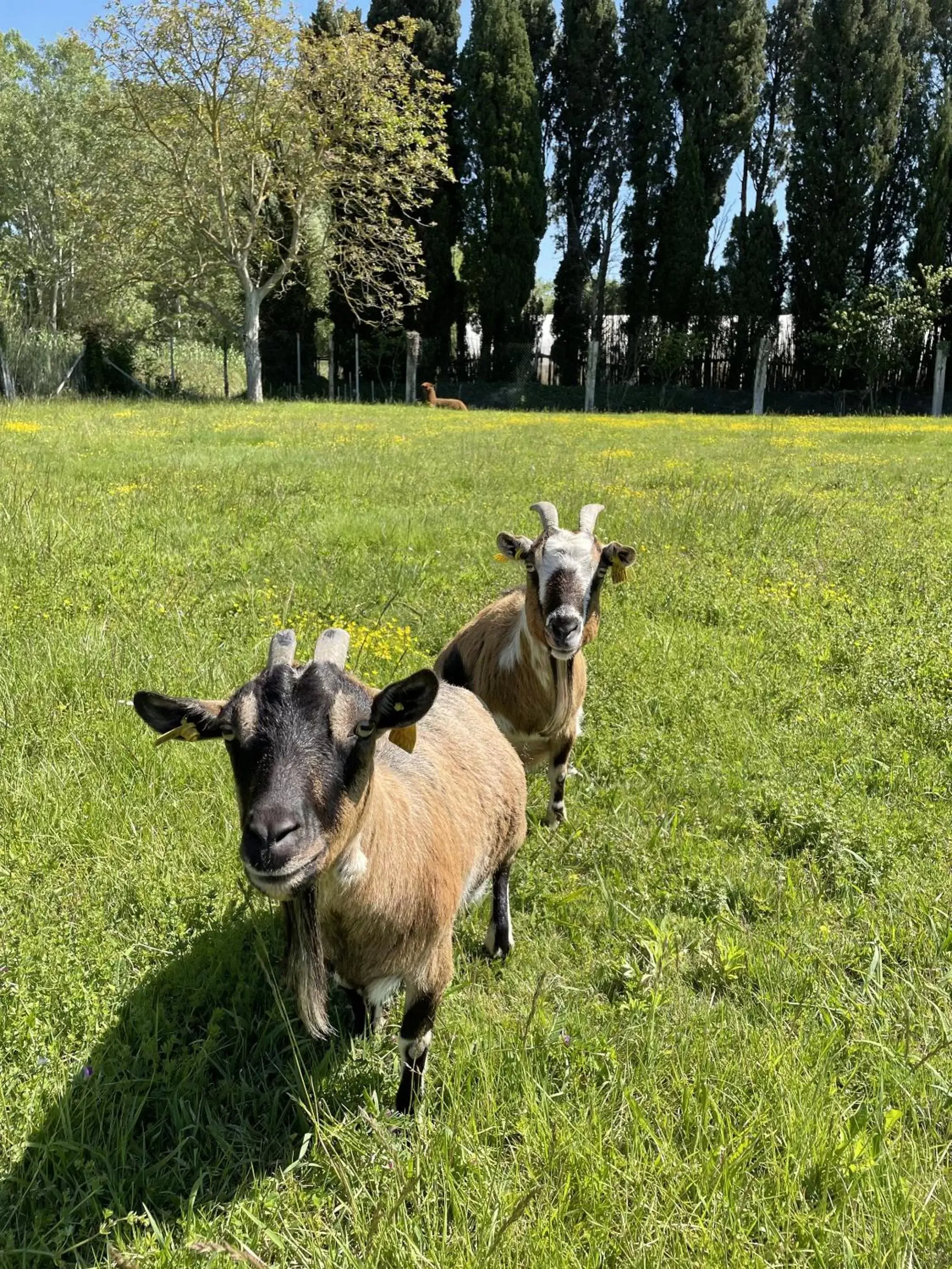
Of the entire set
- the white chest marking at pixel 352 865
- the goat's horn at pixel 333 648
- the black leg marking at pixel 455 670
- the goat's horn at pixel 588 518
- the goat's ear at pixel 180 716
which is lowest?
the black leg marking at pixel 455 670

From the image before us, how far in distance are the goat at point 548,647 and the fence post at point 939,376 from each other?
2945 centimetres

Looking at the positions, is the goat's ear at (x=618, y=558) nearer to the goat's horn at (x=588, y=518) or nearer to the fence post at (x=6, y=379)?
the goat's horn at (x=588, y=518)

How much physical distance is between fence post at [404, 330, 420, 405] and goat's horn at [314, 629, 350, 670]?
28.9 metres

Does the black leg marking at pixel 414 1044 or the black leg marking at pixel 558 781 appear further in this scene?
the black leg marking at pixel 558 781

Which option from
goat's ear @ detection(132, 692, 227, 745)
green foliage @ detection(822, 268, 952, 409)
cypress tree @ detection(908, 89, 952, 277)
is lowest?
A: goat's ear @ detection(132, 692, 227, 745)

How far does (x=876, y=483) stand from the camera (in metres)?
11.2

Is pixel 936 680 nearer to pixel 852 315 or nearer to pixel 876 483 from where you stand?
pixel 876 483

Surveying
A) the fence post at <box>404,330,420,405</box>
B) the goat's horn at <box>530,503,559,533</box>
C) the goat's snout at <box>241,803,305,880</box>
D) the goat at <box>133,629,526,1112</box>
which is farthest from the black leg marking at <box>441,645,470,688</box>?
the fence post at <box>404,330,420,405</box>

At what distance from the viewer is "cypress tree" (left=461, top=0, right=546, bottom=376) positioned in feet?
98.9

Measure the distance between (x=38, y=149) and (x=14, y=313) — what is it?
10.6m

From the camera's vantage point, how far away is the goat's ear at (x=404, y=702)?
187cm

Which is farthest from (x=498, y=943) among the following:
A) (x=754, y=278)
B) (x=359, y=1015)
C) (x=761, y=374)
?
(x=754, y=278)

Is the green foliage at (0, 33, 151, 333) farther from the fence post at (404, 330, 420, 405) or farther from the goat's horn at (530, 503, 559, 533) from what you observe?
the goat's horn at (530, 503, 559, 533)

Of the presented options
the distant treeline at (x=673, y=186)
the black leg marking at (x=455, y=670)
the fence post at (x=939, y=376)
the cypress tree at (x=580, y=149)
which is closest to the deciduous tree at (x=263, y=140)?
the distant treeline at (x=673, y=186)
